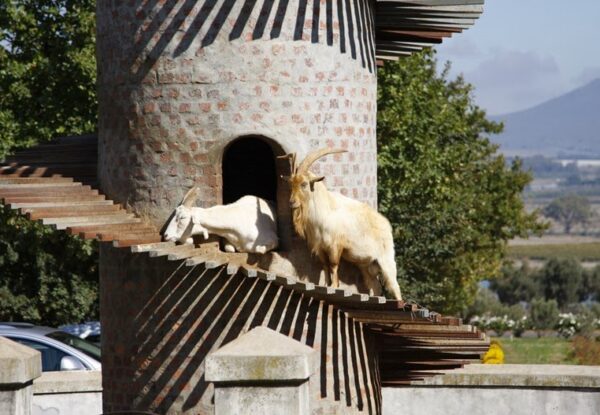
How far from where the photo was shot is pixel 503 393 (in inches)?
659

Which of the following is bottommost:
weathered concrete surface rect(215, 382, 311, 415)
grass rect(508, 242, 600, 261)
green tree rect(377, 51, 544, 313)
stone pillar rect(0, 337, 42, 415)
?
weathered concrete surface rect(215, 382, 311, 415)

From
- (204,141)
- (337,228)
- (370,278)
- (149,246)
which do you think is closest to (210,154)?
(204,141)

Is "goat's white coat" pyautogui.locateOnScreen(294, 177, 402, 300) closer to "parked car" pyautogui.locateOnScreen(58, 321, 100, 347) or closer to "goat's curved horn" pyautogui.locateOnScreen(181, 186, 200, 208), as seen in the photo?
"goat's curved horn" pyautogui.locateOnScreen(181, 186, 200, 208)

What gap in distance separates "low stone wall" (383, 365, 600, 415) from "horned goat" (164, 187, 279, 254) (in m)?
3.81

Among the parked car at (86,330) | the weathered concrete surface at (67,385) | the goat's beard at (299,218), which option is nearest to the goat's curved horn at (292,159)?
the goat's beard at (299,218)

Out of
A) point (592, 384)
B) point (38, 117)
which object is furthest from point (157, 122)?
point (38, 117)

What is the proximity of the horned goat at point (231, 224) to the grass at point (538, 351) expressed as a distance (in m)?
13.8

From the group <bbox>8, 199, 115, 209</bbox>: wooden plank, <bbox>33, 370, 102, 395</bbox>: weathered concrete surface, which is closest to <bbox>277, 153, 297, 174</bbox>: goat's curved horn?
<bbox>8, 199, 115, 209</bbox>: wooden plank

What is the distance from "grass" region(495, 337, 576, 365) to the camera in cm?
2817

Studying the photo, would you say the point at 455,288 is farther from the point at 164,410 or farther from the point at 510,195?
the point at 164,410

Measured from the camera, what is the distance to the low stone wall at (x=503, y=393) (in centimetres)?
1656

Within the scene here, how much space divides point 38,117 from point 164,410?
628 inches

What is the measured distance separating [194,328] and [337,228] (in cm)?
144

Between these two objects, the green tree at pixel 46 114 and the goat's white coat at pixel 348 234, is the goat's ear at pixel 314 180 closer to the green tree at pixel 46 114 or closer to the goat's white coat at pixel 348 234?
the goat's white coat at pixel 348 234
